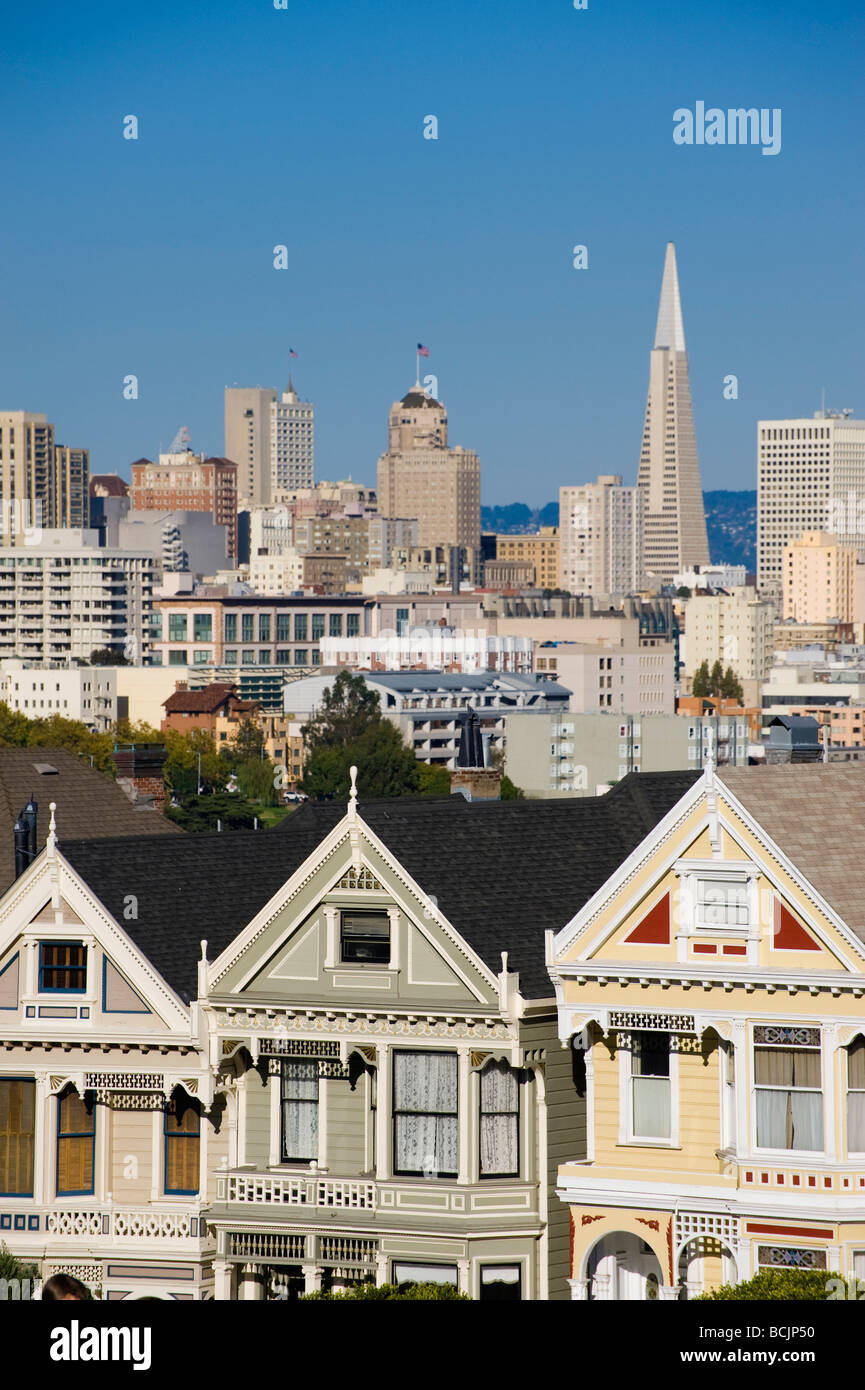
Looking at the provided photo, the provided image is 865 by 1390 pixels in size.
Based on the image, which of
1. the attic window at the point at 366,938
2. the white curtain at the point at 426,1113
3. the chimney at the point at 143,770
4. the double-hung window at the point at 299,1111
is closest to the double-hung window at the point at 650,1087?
the white curtain at the point at 426,1113

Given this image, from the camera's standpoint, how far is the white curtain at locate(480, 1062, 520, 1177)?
2722 cm

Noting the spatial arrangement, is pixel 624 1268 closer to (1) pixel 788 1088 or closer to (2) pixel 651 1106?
(2) pixel 651 1106

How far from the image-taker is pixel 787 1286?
24.1 meters

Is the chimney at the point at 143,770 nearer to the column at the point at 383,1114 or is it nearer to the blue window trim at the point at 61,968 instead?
the blue window trim at the point at 61,968

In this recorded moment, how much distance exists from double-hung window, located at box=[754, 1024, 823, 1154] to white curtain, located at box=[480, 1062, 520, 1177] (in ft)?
8.32

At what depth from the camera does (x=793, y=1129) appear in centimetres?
2572

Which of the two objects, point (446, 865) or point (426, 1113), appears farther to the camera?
point (446, 865)

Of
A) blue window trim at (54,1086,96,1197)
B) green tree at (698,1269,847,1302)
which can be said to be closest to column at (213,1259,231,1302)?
blue window trim at (54,1086,96,1197)

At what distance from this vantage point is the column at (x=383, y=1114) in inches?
1077

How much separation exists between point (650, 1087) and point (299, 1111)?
12.0 ft

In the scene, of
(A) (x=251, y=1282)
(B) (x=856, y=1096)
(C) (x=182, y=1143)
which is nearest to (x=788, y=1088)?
(B) (x=856, y=1096)

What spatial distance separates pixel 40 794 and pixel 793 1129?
12247 millimetres
